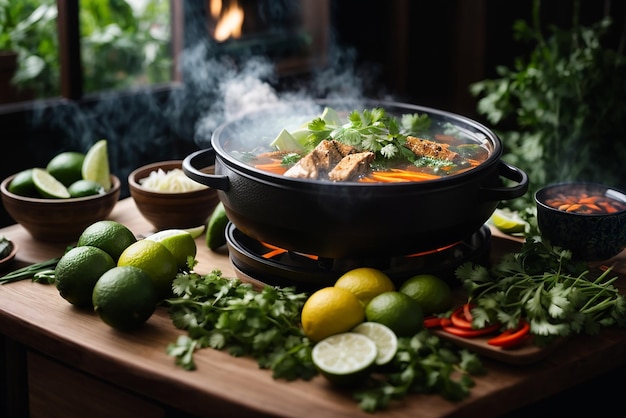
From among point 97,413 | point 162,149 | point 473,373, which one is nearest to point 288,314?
point 473,373

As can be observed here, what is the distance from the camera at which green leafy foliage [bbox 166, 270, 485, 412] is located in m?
1.66

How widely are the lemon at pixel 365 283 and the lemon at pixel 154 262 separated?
461 mm

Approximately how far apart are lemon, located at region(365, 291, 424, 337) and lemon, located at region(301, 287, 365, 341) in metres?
0.04

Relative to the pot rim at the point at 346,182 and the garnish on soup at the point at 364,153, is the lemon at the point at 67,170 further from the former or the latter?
the garnish on soup at the point at 364,153

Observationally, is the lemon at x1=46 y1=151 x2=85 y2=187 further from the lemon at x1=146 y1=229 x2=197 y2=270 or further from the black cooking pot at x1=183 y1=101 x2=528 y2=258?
the black cooking pot at x1=183 y1=101 x2=528 y2=258

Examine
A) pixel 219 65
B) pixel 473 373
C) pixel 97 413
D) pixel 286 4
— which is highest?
pixel 286 4

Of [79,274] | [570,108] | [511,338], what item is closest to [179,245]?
[79,274]

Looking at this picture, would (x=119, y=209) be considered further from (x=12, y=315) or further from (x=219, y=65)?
(x=219, y=65)

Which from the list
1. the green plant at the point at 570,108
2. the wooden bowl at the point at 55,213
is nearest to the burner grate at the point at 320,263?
the wooden bowl at the point at 55,213

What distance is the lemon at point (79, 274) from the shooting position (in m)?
1.99

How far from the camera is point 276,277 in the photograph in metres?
2.10

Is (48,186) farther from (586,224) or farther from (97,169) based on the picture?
(586,224)

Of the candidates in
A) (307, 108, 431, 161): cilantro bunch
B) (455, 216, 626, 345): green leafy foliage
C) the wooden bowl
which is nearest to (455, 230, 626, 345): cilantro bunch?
(455, 216, 626, 345): green leafy foliage

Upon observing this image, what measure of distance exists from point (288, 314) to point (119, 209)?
3.87ft
